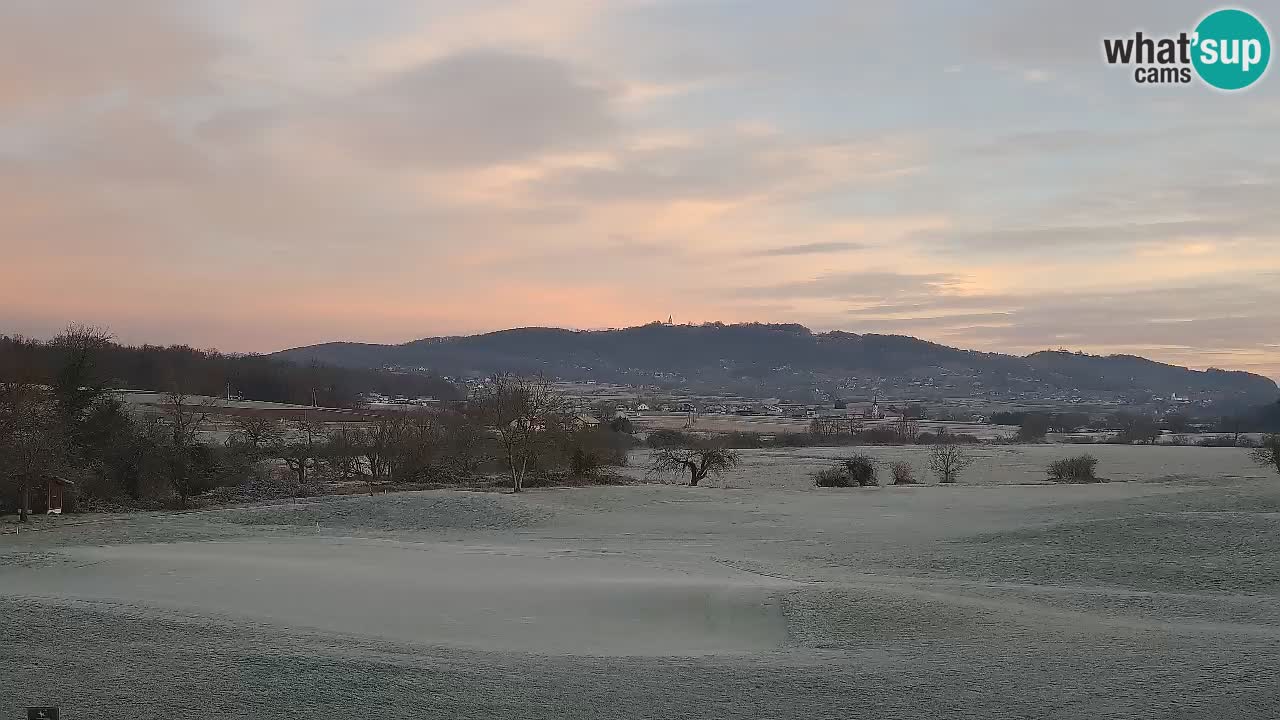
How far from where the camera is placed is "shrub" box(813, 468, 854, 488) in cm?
5007

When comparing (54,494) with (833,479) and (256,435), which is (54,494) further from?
(833,479)

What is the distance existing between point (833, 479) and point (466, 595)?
121 ft

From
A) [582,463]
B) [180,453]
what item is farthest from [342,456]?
[180,453]

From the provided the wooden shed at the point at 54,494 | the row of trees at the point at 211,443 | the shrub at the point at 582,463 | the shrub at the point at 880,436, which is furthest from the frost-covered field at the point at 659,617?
the shrub at the point at 880,436

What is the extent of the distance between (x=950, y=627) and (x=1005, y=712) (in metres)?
4.19

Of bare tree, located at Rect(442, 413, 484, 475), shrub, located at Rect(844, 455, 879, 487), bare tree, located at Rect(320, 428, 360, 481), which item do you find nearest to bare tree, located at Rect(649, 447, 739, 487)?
shrub, located at Rect(844, 455, 879, 487)

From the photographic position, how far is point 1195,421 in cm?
14462

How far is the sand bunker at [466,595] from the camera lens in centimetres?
1323

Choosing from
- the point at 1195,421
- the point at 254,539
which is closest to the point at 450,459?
the point at 254,539

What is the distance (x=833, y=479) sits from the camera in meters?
50.5

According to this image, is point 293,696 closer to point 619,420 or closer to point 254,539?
point 254,539

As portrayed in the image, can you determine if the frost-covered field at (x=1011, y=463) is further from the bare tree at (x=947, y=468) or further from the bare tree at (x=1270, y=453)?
the bare tree at (x=1270, y=453)

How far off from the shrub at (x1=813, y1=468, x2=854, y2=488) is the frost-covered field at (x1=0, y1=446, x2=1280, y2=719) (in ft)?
66.1

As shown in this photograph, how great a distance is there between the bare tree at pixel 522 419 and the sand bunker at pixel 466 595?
19941 mm
